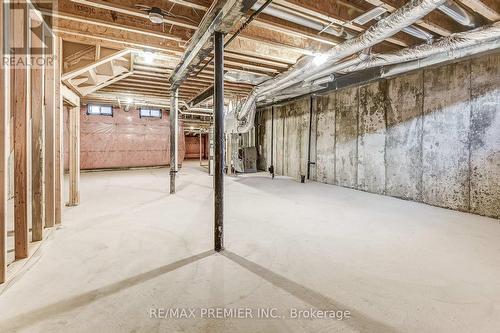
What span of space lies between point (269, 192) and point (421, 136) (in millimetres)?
2723

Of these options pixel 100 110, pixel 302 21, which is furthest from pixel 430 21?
pixel 100 110

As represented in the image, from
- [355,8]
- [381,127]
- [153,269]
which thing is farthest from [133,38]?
[381,127]

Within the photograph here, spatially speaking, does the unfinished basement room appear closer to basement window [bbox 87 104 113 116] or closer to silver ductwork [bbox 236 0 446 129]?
silver ductwork [bbox 236 0 446 129]

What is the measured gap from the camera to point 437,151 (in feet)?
A: 13.1

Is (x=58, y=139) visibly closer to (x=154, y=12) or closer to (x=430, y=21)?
(x=154, y=12)

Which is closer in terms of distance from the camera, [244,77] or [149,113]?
[244,77]

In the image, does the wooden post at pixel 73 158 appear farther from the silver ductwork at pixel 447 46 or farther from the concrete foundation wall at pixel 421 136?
the concrete foundation wall at pixel 421 136

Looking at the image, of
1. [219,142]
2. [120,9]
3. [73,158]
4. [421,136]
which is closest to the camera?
[219,142]

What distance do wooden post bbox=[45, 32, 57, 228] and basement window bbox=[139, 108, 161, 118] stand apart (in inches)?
290

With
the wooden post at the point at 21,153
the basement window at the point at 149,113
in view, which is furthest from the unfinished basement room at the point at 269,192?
the basement window at the point at 149,113

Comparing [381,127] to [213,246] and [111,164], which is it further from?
[111,164]

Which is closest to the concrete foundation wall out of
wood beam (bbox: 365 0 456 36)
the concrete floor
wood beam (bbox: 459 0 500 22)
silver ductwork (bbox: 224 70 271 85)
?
the concrete floor

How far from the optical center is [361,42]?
2922 mm

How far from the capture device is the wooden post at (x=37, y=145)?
2.44 m
